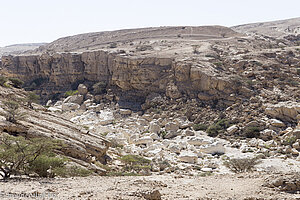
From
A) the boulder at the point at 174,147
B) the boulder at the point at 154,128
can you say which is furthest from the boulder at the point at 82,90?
the boulder at the point at 174,147

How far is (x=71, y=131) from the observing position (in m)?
14.5

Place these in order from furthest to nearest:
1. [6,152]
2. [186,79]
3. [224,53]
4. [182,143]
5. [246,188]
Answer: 1. [224,53]
2. [186,79]
3. [182,143]
4. [6,152]
5. [246,188]

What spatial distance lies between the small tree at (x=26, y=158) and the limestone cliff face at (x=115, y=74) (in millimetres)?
17896

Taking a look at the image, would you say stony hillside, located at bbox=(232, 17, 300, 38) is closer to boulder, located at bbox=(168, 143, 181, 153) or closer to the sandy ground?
boulder, located at bbox=(168, 143, 181, 153)

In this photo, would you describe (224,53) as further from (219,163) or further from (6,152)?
(6,152)

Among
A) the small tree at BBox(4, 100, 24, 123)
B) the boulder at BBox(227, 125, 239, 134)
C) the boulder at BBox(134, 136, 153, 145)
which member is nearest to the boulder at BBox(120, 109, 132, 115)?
the boulder at BBox(134, 136, 153, 145)

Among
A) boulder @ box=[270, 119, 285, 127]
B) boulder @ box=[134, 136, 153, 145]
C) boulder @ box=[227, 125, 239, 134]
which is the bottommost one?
boulder @ box=[134, 136, 153, 145]

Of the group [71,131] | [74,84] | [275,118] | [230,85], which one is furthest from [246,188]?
[74,84]

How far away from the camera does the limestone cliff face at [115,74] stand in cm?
2566

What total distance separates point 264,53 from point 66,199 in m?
27.6

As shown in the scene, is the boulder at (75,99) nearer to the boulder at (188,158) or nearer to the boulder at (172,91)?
the boulder at (172,91)

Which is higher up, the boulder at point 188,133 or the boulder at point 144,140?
the boulder at point 188,133

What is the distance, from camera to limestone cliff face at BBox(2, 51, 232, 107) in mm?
25656

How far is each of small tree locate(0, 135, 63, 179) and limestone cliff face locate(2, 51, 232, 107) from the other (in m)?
17.9
